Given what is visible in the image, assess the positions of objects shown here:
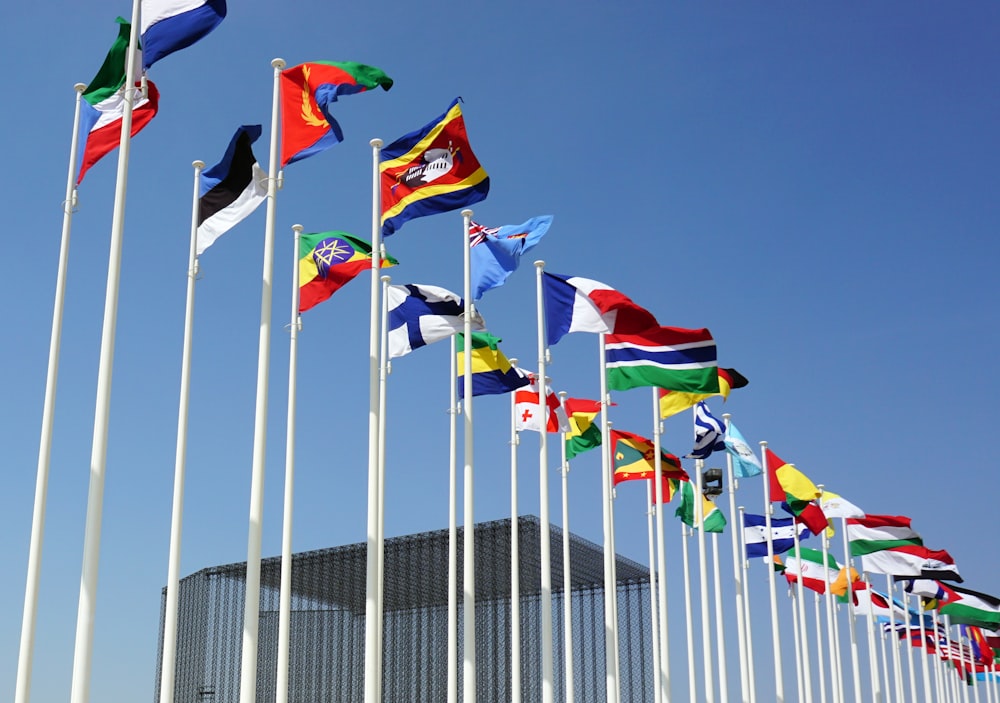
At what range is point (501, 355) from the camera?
1953cm

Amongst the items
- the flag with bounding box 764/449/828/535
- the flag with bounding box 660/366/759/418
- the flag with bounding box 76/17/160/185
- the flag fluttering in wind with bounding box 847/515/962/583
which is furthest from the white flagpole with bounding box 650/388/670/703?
the flag with bounding box 76/17/160/185

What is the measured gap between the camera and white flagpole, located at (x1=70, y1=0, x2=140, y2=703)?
10953mm

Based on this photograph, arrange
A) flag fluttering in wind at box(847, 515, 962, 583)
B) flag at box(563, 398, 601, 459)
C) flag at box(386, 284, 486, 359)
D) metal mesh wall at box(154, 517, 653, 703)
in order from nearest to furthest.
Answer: flag at box(386, 284, 486, 359) < flag at box(563, 398, 601, 459) < flag fluttering in wind at box(847, 515, 962, 583) < metal mesh wall at box(154, 517, 653, 703)

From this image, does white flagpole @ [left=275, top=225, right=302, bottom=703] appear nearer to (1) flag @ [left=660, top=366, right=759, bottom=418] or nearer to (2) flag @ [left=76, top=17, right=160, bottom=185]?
(2) flag @ [left=76, top=17, right=160, bottom=185]

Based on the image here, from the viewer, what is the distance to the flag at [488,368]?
19.2 m

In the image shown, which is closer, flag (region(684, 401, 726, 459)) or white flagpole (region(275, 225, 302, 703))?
white flagpole (region(275, 225, 302, 703))

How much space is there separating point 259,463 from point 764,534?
20634 mm

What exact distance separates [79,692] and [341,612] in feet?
115

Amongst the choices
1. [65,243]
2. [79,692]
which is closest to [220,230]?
[65,243]

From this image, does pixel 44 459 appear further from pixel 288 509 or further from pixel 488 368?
pixel 488 368

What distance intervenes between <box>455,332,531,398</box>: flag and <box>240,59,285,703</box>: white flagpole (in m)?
5.33

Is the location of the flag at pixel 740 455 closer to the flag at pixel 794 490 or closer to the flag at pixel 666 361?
the flag at pixel 794 490

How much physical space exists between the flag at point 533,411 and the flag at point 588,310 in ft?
6.42

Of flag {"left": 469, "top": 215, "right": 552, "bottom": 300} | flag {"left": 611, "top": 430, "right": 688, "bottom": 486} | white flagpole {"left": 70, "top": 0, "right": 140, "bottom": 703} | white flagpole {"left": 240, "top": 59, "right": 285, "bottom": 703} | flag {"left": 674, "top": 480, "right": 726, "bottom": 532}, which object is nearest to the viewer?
white flagpole {"left": 70, "top": 0, "right": 140, "bottom": 703}
